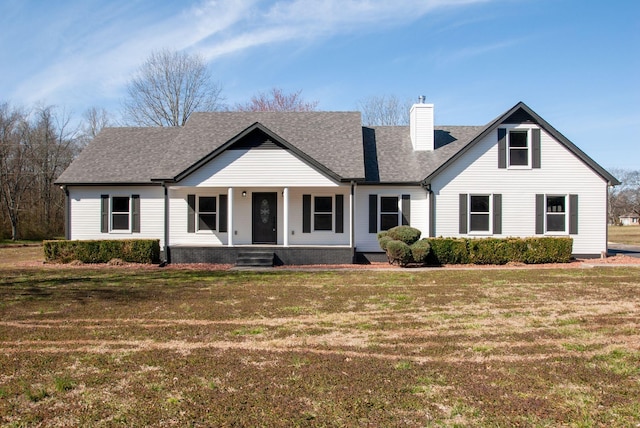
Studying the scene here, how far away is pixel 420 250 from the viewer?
52.9 ft

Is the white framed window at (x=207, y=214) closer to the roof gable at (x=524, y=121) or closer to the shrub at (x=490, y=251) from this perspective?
the roof gable at (x=524, y=121)

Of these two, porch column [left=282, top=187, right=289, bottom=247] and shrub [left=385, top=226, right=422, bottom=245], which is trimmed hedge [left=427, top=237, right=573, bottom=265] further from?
porch column [left=282, top=187, right=289, bottom=247]

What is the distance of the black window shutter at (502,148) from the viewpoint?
18172 millimetres

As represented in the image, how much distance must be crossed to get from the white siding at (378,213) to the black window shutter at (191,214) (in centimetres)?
664

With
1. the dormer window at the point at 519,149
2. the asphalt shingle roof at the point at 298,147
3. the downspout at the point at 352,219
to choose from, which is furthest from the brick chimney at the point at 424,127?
the downspout at the point at 352,219

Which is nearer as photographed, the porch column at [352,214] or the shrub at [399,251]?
the shrub at [399,251]

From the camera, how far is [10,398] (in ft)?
15.0

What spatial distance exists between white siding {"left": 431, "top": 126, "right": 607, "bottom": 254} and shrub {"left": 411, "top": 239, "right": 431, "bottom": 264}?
2.13m

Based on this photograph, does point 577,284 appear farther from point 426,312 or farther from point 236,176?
point 236,176

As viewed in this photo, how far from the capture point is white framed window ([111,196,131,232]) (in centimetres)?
1908

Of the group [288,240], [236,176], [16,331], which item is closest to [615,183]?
[288,240]

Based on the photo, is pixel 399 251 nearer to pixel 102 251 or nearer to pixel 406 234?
pixel 406 234

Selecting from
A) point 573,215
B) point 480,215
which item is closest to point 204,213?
point 480,215

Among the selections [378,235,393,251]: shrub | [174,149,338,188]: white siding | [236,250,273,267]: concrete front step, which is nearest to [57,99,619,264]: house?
[174,149,338,188]: white siding
